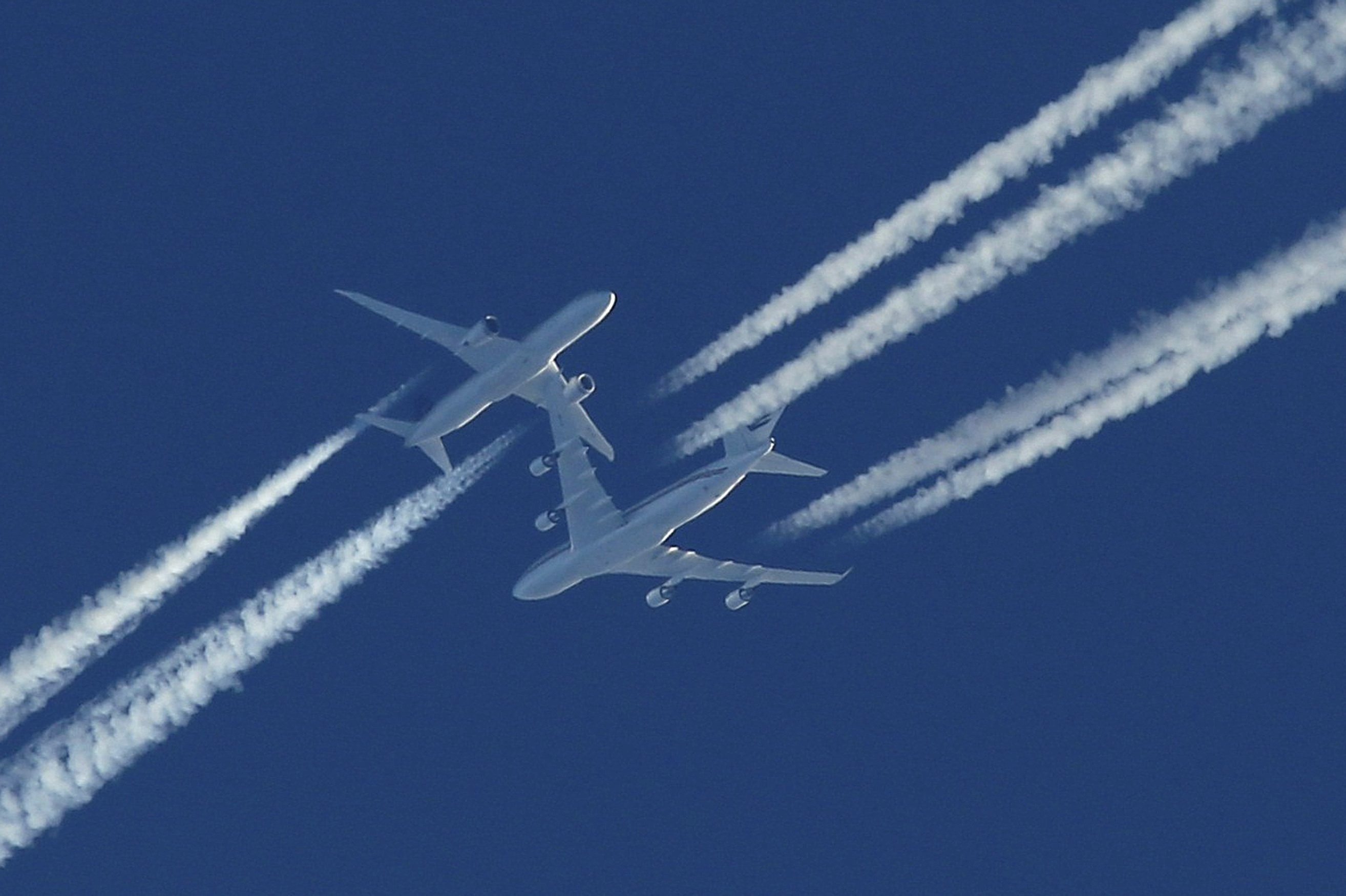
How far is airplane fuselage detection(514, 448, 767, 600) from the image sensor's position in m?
65.2

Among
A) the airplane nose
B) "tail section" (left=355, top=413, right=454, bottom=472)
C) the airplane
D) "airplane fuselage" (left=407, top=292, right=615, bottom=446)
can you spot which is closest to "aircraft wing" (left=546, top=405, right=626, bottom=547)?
the airplane

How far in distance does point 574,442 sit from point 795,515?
9014mm

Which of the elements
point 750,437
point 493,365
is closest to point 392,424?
point 493,365

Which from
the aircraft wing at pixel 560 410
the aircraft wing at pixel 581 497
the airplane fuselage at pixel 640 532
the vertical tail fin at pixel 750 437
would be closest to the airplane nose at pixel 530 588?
the airplane fuselage at pixel 640 532

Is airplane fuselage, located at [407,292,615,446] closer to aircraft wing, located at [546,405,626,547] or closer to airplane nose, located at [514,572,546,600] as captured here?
aircraft wing, located at [546,405,626,547]

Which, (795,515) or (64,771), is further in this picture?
(64,771)

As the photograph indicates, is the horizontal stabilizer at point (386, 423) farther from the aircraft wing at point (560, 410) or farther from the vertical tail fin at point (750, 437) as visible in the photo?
the vertical tail fin at point (750, 437)

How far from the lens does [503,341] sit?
71.1 m

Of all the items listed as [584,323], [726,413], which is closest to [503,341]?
[584,323]

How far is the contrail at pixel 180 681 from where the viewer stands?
7206cm

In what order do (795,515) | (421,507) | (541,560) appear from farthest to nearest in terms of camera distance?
(421,507) < (541,560) < (795,515)

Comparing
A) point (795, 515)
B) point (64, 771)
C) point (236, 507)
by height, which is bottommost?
point (795, 515)

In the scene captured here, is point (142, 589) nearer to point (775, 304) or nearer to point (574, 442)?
point (574, 442)

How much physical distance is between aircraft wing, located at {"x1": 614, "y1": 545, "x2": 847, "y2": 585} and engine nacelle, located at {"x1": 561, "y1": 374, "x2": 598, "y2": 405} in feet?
16.3
